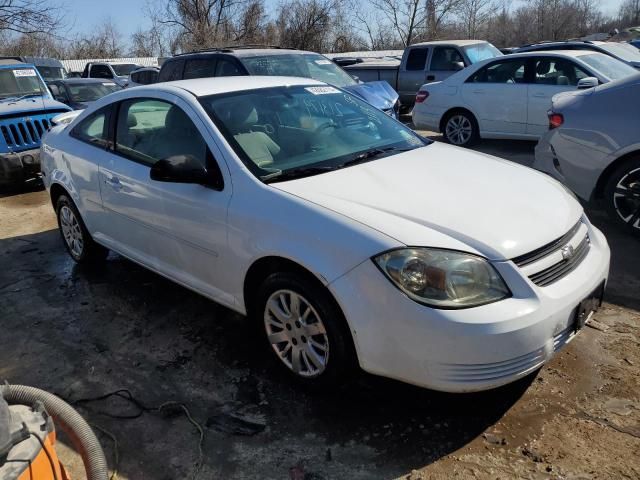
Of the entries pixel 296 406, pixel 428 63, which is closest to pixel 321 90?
pixel 296 406

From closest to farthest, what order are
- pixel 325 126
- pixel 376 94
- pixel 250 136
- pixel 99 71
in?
pixel 250 136 → pixel 325 126 → pixel 376 94 → pixel 99 71

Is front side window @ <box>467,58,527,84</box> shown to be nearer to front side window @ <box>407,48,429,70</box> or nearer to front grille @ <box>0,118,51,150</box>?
front side window @ <box>407,48,429,70</box>

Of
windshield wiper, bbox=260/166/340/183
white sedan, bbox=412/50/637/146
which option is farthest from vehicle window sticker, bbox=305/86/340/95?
white sedan, bbox=412/50/637/146

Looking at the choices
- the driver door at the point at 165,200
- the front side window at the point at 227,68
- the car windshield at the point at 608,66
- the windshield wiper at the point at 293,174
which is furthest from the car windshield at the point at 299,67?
the windshield wiper at the point at 293,174

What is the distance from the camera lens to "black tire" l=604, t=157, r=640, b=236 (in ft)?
15.5

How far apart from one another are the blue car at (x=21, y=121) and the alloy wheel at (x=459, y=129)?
6.38m

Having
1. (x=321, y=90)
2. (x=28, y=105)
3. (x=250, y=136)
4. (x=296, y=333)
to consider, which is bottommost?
(x=296, y=333)

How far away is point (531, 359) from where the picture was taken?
247 cm

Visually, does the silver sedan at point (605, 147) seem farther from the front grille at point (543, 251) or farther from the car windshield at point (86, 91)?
the car windshield at point (86, 91)

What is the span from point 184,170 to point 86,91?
10159 mm

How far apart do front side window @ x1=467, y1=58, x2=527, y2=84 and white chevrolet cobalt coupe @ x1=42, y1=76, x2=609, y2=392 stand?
5585mm

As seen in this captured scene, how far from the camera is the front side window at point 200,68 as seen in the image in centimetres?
850

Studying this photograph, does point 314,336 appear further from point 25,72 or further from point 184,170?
point 25,72

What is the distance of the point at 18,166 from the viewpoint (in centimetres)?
777
